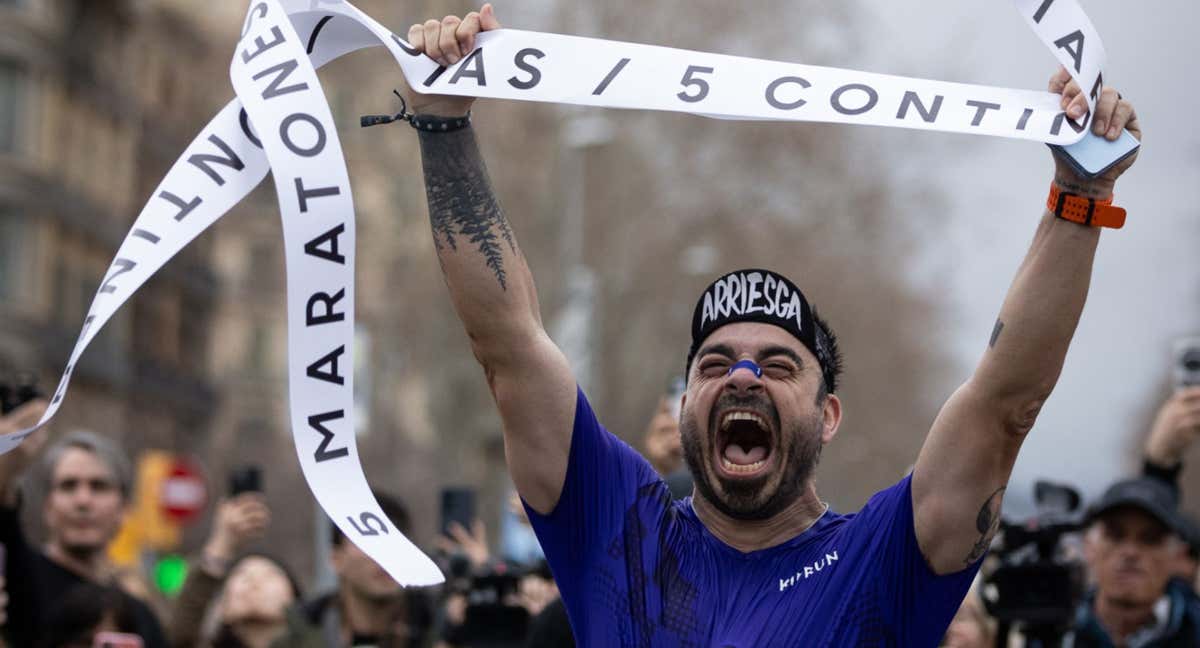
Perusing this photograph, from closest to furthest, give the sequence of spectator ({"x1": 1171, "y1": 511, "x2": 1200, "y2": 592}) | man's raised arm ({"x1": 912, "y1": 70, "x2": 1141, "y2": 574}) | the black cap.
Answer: man's raised arm ({"x1": 912, "y1": 70, "x2": 1141, "y2": 574}), the black cap, spectator ({"x1": 1171, "y1": 511, "x2": 1200, "y2": 592})

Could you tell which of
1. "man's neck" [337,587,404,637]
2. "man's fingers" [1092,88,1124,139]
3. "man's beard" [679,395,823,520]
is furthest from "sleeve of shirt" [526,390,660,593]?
"man's neck" [337,587,404,637]

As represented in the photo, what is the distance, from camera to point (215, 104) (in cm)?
5641

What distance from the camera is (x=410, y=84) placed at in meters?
4.39

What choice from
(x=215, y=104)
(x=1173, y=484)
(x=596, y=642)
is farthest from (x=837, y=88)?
(x=215, y=104)

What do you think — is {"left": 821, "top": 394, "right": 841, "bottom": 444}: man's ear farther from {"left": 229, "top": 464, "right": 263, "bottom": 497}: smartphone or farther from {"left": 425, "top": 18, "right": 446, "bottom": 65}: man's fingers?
{"left": 229, "top": 464, "right": 263, "bottom": 497}: smartphone

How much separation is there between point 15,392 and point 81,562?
1181 millimetres

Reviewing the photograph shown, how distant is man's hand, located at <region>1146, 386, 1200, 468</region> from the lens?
6086mm

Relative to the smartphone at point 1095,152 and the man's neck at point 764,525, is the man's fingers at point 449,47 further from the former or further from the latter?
the smartphone at point 1095,152

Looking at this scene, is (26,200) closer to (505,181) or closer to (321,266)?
(505,181)

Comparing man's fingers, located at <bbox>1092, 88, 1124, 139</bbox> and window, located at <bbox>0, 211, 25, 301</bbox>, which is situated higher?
window, located at <bbox>0, 211, 25, 301</bbox>

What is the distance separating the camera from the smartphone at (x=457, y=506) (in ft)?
26.5

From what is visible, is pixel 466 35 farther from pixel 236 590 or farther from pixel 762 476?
pixel 236 590

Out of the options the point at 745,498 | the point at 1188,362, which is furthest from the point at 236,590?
the point at 745,498

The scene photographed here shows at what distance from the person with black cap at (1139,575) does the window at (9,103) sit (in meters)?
39.0
